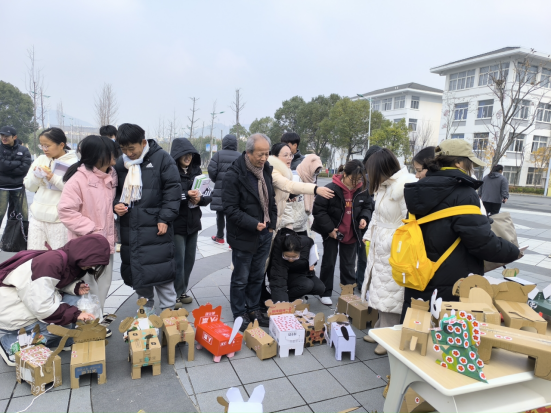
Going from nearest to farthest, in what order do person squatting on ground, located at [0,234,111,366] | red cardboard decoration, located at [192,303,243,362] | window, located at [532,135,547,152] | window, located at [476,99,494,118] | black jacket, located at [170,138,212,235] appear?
person squatting on ground, located at [0,234,111,366] < red cardboard decoration, located at [192,303,243,362] < black jacket, located at [170,138,212,235] < window, located at [476,99,494,118] < window, located at [532,135,547,152]

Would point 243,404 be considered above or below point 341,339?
above

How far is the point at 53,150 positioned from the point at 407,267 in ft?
10.1

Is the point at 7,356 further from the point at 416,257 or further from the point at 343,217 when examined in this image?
the point at 343,217

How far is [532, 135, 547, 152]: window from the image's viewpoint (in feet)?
98.9

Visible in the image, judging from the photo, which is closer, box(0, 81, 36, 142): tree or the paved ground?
the paved ground

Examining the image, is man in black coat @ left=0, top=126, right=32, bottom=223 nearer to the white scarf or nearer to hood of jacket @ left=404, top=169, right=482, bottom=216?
the white scarf

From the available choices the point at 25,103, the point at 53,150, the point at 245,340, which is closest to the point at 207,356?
the point at 245,340

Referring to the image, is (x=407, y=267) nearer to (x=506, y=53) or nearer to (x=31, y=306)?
(x=31, y=306)

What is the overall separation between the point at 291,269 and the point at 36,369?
2.26 metres

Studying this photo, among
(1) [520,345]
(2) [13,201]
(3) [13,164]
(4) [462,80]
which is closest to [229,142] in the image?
(3) [13,164]

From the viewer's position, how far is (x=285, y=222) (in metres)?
3.67

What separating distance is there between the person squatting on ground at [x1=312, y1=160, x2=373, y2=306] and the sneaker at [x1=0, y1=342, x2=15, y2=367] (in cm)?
275

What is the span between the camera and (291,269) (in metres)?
3.64

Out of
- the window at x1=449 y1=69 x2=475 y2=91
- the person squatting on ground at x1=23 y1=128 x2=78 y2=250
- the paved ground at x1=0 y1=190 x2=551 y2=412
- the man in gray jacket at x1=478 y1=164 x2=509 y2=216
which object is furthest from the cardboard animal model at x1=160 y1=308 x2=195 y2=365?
the window at x1=449 y1=69 x2=475 y2=91
